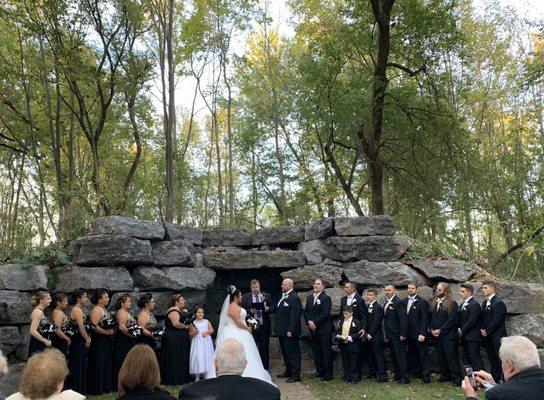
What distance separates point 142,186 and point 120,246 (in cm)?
1169

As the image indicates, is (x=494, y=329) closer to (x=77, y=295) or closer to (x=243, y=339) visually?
(x=243, y=339)

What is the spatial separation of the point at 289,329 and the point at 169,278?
261 cm

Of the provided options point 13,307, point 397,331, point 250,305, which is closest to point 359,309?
point 397,331

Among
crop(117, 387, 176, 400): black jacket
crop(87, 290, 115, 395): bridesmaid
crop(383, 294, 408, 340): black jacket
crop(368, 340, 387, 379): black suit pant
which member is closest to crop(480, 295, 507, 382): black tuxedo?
crop(383, 294, 408, 340): black jacket

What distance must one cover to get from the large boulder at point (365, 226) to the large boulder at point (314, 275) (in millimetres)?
895

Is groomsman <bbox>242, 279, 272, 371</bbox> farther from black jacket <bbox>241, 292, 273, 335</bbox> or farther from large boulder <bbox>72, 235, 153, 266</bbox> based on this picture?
large boulder <bbox>72, 235, 153, 266</bbox>

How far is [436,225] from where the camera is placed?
14.6 metres

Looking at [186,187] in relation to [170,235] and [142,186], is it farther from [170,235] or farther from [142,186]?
[170,235]

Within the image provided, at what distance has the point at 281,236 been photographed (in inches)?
425

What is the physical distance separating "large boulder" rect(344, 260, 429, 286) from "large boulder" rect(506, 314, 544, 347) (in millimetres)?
1711

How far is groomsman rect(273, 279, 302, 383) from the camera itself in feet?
26.8

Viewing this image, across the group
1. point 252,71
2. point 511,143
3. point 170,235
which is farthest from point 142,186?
point 511,143

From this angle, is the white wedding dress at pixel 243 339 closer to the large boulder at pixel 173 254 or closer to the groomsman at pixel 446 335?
the large boulder at pixel 173 254

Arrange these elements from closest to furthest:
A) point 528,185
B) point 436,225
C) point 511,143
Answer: point 436,225 < point 528,185 < point 511,143
